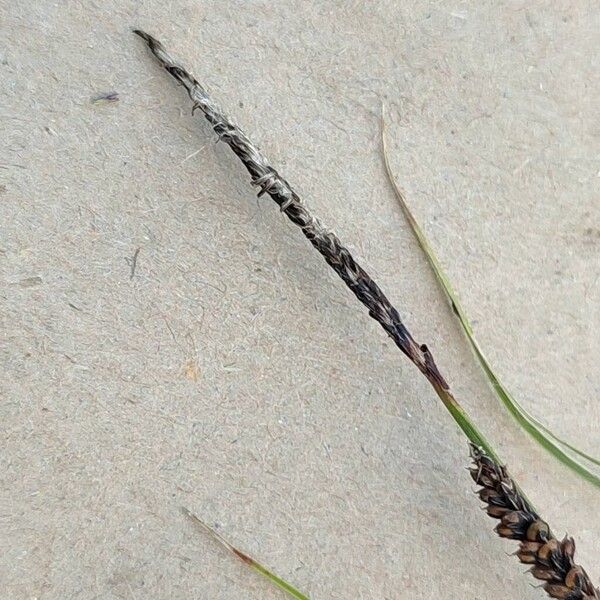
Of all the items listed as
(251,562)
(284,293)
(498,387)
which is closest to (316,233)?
(284,293)

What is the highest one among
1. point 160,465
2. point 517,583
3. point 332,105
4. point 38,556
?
point 332,105

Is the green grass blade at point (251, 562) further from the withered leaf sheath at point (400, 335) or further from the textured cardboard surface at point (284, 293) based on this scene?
the withered leaf sheath at point (400, 335)

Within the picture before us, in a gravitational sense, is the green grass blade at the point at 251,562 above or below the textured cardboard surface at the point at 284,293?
below

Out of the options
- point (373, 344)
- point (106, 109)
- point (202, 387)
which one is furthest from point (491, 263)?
point (106, 109)

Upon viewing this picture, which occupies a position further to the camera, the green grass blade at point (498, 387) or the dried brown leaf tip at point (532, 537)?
the green grass blade at point (498, 387)

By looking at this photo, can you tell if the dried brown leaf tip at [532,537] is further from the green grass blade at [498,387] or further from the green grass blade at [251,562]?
the green grass blade at [251,562]

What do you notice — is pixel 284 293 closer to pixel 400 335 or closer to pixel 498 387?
pixel 400 335

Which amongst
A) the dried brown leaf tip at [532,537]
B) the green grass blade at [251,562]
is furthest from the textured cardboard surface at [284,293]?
the dried brown leaf tip at [532,537]

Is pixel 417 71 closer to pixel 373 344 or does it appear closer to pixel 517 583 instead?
pixel 373 344
